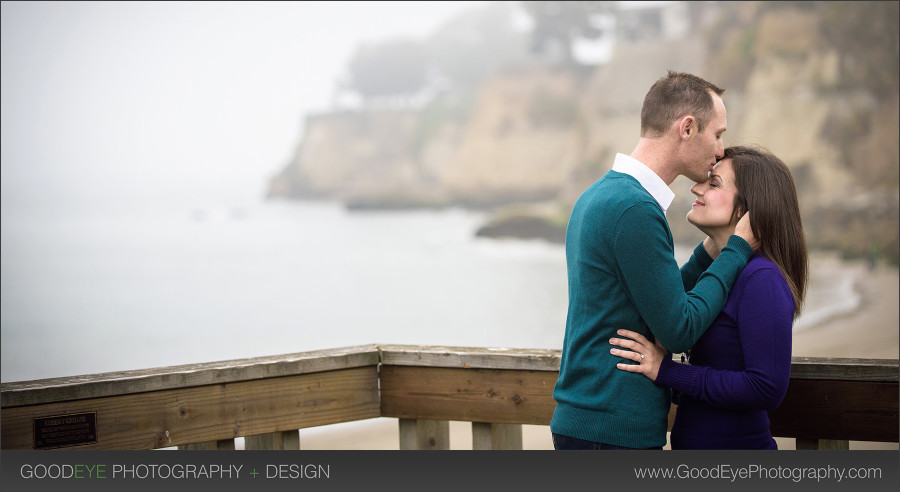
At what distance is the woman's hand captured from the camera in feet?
4.64

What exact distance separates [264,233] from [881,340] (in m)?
20.1

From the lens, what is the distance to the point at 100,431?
1565 mm

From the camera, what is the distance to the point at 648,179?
1.52 meters

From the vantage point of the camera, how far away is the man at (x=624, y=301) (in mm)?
1377

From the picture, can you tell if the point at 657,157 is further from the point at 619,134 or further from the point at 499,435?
the point at 619,134

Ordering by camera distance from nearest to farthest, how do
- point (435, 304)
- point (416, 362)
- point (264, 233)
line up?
point (416, 362), point (435, 304), point (264, 233)

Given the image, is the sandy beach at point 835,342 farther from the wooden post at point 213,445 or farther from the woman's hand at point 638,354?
the wooden post at point 213,445

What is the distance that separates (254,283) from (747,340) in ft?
90.2

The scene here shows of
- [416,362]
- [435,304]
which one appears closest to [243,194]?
[435,304]

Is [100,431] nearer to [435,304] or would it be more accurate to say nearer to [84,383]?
[84,383]

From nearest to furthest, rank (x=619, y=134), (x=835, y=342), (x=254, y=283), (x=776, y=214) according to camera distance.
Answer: (x=776, y=214) < (x=835, y=342) < (x=619, y=134) < (x=254, y=283)

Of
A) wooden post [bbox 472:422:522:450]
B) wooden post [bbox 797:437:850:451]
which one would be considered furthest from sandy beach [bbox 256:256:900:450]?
wooden post [bbox 472:422:522:450]

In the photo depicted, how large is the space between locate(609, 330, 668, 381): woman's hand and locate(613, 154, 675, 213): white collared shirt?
254 millimetres

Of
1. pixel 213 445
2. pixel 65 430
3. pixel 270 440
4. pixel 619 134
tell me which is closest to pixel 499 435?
pixel 270 440
